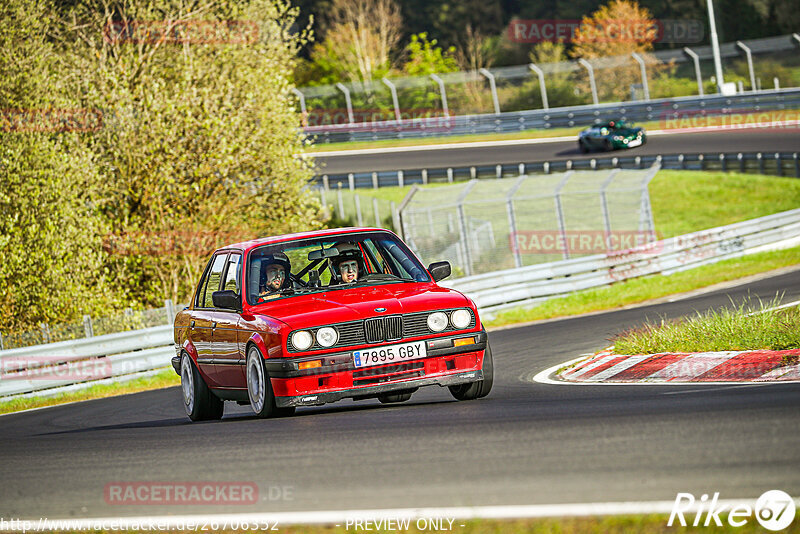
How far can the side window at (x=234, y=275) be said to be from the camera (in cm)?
973

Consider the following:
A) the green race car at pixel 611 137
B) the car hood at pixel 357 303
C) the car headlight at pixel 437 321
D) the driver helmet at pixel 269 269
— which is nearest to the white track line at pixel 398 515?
the car hood at pixel 357 303

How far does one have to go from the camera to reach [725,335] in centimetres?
1059

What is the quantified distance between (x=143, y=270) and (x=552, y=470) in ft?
68.6

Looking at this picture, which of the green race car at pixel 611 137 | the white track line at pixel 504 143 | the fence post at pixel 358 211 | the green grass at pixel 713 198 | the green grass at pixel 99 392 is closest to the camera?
the green grass at pixel 99 392

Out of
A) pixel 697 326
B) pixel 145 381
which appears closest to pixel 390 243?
pixel 697 326

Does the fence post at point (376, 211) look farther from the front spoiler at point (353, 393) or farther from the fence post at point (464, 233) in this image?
the front spoiler at point (353, 393)

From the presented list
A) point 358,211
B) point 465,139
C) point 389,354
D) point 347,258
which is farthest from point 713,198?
point 389,354

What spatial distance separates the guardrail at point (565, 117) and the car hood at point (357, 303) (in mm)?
38991

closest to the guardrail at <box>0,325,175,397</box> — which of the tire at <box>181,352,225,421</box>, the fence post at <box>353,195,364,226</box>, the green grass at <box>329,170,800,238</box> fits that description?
the tire at <box>181,352,225,421</box>

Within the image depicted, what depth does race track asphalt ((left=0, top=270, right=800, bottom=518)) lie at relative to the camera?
200 inches

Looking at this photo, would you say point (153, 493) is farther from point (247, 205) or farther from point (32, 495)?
point (247, 205)

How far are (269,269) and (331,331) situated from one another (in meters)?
1.42

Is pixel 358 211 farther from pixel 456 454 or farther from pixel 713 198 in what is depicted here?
pixel 456 454

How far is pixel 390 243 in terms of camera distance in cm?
1009
